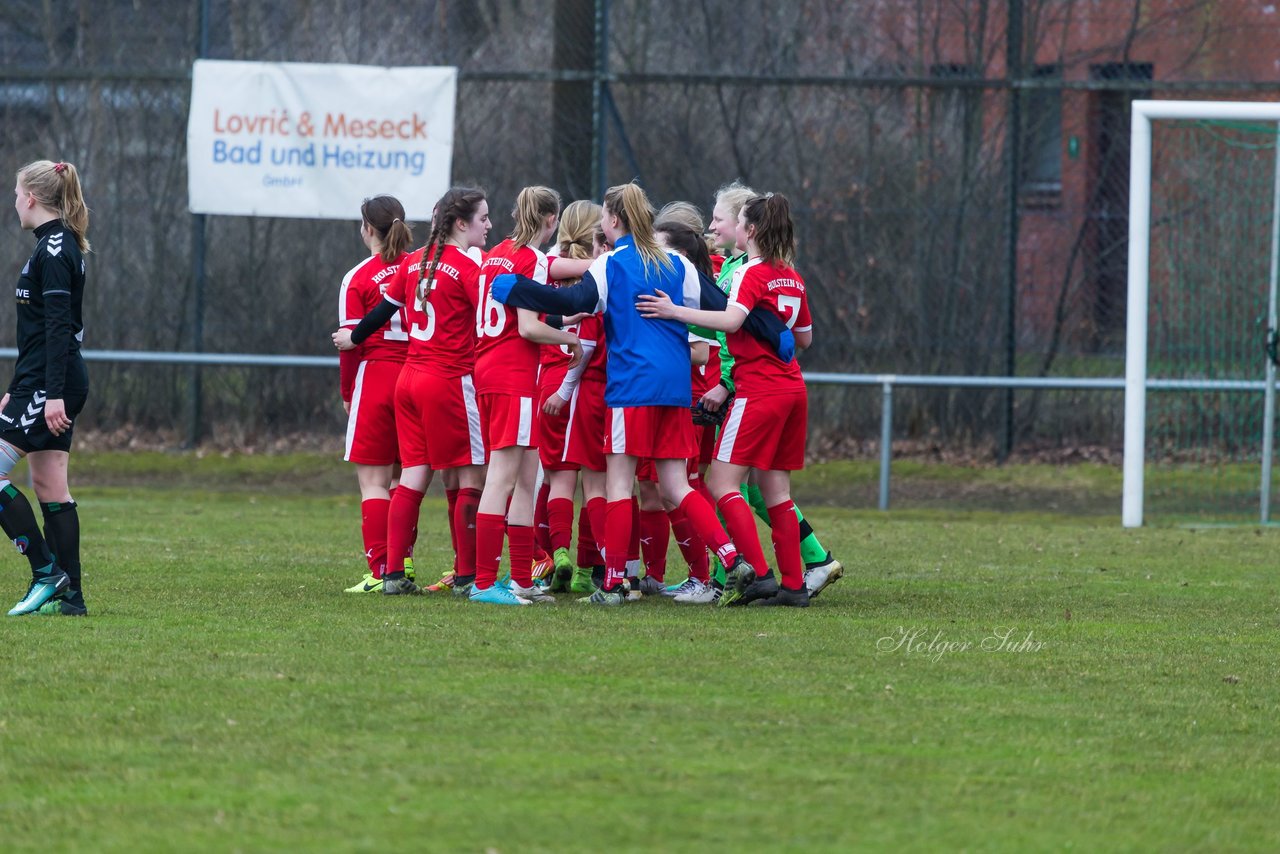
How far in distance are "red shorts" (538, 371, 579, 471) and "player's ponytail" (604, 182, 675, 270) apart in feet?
3.12

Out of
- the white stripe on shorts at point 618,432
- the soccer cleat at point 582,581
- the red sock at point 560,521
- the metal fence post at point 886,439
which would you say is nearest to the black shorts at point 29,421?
the white stripe on shorts at point 618,432

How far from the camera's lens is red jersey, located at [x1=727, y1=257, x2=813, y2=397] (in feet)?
24.9

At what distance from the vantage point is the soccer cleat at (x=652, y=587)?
27.3 feet

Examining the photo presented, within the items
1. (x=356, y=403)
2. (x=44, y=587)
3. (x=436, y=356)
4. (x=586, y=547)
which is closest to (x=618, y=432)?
(x=436, y=356)

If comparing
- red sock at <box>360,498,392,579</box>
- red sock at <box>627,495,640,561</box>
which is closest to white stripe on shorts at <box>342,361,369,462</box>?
red sock at <box>360,498,392,579</box>

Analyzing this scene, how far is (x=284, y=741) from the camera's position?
4.79 metres

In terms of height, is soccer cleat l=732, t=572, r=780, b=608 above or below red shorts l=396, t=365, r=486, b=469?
below

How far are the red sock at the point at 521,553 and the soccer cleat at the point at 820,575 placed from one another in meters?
1.29

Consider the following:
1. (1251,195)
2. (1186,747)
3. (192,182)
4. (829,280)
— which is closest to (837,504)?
(829,280)

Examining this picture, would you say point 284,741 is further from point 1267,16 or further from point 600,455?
point 1267,16

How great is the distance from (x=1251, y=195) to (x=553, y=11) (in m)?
6.00

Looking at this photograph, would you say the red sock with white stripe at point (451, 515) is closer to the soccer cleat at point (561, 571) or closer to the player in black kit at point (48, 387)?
the soccer cleat at point (561, 571)

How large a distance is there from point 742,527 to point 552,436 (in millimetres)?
1178

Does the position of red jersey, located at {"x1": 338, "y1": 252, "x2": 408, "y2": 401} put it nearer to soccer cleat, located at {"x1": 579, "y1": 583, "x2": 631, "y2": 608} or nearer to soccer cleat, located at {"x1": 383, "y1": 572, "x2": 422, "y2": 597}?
soccer cleat, located at {"x1": 383, "y1": 572, "x2": 422, "y2": 597}
